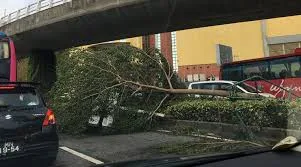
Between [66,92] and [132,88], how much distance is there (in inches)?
74.9

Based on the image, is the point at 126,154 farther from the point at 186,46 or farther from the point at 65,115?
the point at 186,46

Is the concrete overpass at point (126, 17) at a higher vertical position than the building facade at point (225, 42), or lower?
lower

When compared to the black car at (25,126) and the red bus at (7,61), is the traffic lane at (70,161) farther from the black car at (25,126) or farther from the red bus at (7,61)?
the red bus at (7,61)

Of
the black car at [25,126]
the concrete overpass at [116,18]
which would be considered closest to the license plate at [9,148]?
the black car at [25,126]

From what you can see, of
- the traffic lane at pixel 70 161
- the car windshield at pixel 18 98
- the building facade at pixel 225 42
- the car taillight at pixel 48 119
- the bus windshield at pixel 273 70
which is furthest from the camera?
the building facade at pixel 225 42

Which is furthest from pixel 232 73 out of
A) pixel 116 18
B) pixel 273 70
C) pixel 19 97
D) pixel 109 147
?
pixel 19 97

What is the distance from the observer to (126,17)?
71.8 feet

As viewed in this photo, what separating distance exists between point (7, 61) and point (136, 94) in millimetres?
5072

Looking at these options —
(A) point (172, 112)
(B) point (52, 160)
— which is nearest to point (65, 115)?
(A) point (172, 112)

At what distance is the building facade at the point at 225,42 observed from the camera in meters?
46.3

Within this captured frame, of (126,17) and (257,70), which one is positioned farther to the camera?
(257,70)

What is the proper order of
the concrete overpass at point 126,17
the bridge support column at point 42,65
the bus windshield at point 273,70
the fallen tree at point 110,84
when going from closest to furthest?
the fallen tree at point 110,84, the concrete overpass at point 126,17, the bus windshield at point 273,70, the bridge support column at point 42,65

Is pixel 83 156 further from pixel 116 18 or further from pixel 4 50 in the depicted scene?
pixel 116 18

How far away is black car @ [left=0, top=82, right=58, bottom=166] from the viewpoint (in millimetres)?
7191
